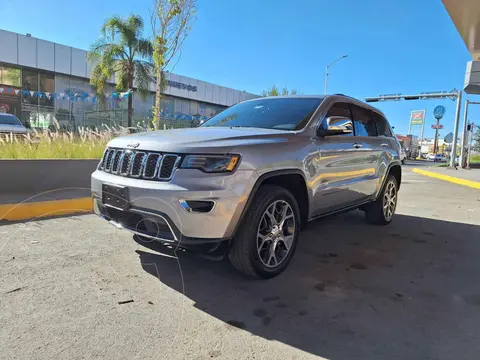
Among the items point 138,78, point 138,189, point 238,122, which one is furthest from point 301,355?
point 138,78

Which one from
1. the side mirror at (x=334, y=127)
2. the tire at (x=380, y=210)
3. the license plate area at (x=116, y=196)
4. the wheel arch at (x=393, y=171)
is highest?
the side mirror at (x=334, y=127)

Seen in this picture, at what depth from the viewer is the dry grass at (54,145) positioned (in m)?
7.38

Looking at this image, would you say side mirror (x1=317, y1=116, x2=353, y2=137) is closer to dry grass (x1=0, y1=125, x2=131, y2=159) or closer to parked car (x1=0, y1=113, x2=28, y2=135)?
dry grass (x1=0, y1=125, x2=131, y2=159)

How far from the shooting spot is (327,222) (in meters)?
5.90

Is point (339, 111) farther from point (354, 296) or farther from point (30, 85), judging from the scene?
point (30, 85)

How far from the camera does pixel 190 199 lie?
9.18ft

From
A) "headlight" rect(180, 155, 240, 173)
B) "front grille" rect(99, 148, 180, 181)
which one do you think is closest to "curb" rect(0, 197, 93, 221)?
"front grille" rect(99, 148, 180, 181)

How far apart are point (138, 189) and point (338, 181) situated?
2.36 m

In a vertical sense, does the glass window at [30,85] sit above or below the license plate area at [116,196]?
above

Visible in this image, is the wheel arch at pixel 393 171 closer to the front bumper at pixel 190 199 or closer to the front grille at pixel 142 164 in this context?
the front bumper at pixel 190 199

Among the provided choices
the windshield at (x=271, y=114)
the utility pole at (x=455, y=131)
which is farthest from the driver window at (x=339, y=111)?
the utility pole at (x=455, y=131)

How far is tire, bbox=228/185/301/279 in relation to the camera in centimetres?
307

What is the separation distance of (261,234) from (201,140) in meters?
0.99

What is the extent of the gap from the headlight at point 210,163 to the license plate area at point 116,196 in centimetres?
60
